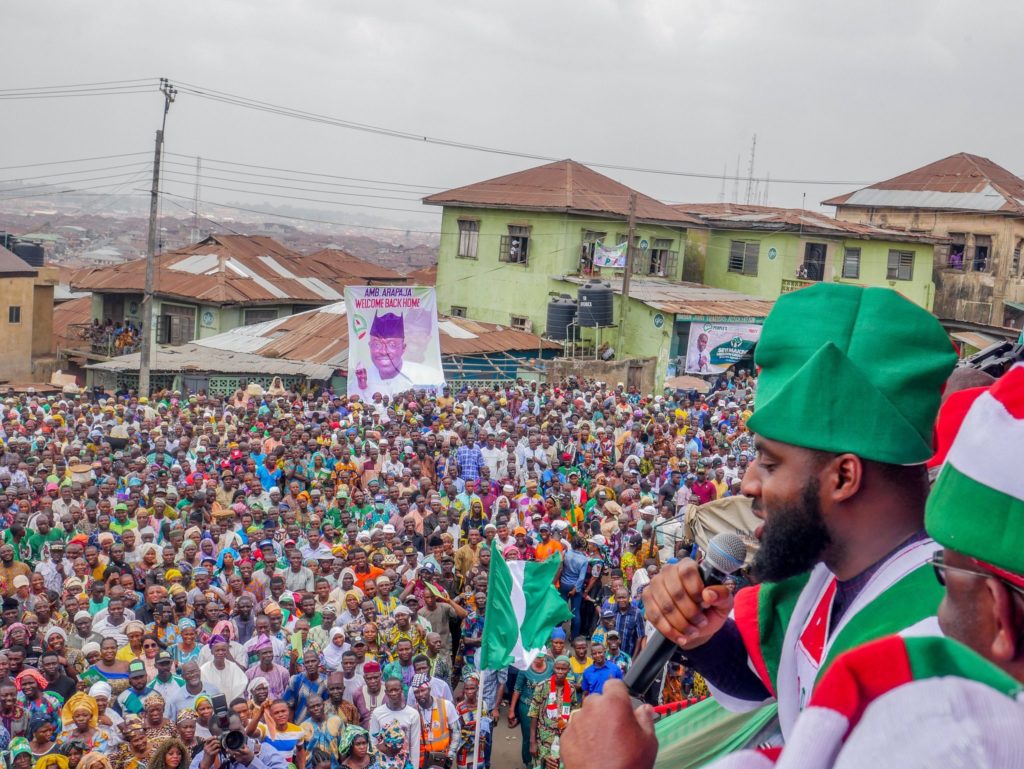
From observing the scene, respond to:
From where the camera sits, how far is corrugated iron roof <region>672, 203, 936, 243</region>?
3438 cm

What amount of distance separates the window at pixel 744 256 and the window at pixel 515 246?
695 cm

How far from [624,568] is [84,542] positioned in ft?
16.9

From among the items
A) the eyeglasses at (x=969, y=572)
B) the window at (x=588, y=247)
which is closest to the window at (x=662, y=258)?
the window at (x=588, y=247)

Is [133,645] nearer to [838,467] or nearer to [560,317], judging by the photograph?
[838,467]

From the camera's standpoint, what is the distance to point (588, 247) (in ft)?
116

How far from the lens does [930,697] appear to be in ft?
2.91

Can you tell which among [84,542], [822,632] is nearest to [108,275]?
[84,542]

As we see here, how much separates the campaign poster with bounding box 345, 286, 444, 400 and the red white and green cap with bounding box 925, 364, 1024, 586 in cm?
1920

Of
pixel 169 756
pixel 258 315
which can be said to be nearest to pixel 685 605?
pixel 169 756

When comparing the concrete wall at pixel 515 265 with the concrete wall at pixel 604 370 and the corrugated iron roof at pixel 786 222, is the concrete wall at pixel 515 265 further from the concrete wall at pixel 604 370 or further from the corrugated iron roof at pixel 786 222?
the concrete wall at pixel 604 370

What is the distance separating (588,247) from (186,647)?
92.3 ft

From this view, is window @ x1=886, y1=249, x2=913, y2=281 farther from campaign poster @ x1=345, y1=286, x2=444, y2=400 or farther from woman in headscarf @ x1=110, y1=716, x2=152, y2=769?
woman in headscarf @ x1=110, y1=716, x2=152, y2=769

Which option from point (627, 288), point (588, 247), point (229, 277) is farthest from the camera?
point (588, 247)

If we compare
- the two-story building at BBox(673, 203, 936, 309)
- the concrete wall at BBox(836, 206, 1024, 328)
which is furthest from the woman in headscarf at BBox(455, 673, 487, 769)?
the concrete wall at BBox(836, 206, 1024, 328)
